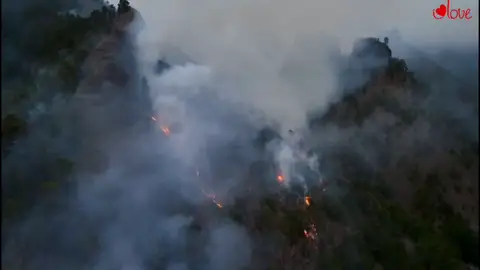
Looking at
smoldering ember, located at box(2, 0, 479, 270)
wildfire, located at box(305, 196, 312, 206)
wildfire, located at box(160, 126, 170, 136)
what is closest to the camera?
smoldering ember, located at box(2, 0, 479, 270)

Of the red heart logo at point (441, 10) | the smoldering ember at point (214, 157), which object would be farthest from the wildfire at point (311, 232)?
the red heart logo at point (441, 10)

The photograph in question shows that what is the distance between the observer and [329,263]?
5.06m

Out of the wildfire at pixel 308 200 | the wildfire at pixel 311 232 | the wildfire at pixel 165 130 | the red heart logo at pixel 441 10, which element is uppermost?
the red heart logo at pixel 441 10

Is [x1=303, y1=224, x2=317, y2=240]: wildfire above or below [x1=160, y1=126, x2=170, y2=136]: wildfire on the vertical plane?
below

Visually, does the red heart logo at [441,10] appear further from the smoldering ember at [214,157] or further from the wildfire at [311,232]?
the wildfire at [311,232]

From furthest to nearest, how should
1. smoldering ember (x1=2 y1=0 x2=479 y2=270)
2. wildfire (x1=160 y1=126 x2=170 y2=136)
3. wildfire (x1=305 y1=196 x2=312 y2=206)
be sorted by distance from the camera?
wildfire (x1=160 y1=126 x2=170 y2=136)
wildfire (x1=305 y1=196 x2=312 y2=206)
smoldering ember (x1=2 y1=0 x2=479 y2=270)

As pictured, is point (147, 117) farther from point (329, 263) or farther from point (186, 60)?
point (329, 263)

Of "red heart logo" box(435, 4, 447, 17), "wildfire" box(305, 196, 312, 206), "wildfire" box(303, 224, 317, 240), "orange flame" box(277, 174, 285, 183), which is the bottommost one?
"wildfire" box(303, 224, 317, 240)

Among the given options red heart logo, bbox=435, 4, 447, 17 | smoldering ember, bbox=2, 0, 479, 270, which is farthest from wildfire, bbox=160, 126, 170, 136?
red heart logo, bbox=435, 4, 447, 17

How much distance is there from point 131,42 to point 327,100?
240 centimetres

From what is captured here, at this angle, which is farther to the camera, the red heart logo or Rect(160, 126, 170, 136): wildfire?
Rect(160, 126, 170, 136): wildfire

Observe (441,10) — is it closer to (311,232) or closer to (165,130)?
(311,232)

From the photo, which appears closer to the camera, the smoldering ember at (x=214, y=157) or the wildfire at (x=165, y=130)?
the smoldering ember at (x=214, y=157)

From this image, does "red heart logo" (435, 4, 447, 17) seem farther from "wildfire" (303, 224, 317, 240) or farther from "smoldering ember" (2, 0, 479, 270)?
"wildfire" (303, 224, 317, 240)
